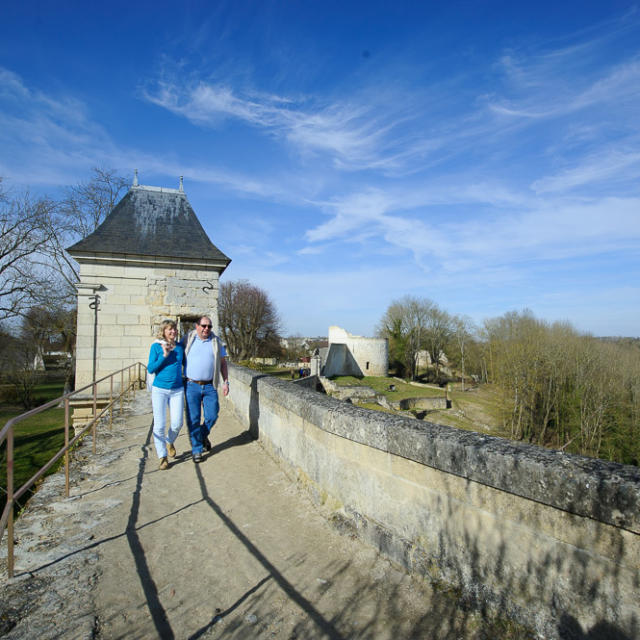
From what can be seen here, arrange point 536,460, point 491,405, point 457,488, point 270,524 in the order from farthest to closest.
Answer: point 491,405 → point 270,524 → point 457,488 → point 536,460

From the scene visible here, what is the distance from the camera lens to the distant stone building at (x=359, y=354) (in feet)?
135

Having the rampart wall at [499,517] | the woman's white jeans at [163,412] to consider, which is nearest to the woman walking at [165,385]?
the woman's white jeans at [163,412]

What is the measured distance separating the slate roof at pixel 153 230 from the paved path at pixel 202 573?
8780 millimetres

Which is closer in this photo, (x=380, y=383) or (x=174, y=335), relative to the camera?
(x=174, y=335)

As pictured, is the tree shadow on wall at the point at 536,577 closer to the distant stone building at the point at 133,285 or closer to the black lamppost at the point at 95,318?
the distant stone building at the point at 133,285

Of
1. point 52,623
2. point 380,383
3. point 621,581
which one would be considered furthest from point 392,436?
point 380,383

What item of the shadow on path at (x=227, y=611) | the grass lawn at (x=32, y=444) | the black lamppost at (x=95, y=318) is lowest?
the grass lawn at (x=32, y=444)

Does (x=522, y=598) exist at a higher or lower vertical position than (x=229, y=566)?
higher

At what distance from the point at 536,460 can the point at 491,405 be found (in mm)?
26797

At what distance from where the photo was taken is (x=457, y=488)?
6.66 ft

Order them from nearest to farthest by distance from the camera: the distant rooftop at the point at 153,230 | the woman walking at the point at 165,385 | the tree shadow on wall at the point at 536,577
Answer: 1. the tree shadow on wall at the point at 536,577
2. the woman walking at the point at 165,385
3. the distant rooftop at the point at 153,230

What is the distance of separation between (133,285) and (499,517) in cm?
1114

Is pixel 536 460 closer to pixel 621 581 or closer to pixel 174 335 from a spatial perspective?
pixel 621 581

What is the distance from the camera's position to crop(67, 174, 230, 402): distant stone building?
10859 mm
